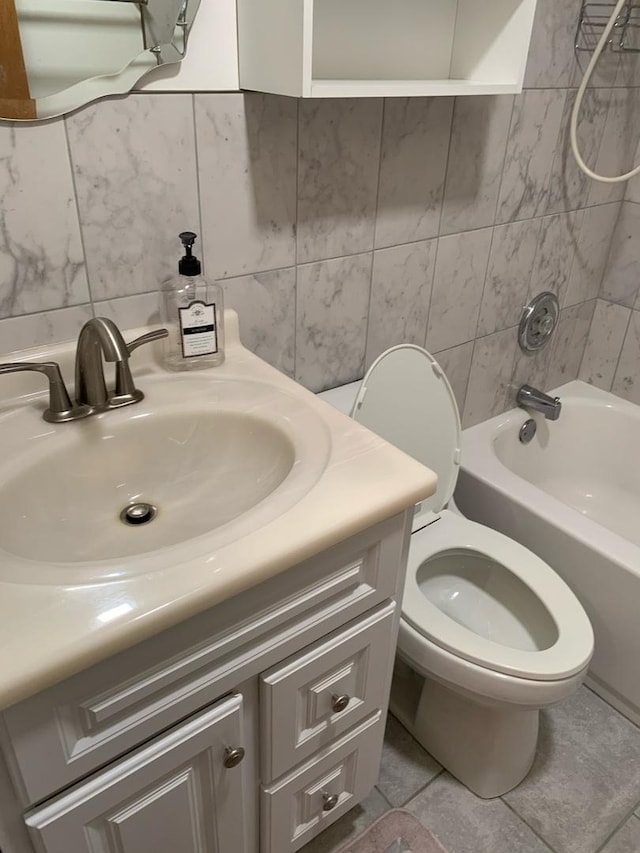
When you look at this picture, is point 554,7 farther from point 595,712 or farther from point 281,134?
point 595,712

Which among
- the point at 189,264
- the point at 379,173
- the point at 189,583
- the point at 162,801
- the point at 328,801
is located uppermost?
the point at 379,173

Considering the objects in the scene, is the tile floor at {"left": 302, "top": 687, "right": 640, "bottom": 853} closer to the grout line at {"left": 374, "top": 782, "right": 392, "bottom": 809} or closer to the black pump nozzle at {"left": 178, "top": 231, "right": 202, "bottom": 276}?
the grout line at {"left": 374, "top": 782, "right": 392, "bottom": 809}

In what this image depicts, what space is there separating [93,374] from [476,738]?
1.06m

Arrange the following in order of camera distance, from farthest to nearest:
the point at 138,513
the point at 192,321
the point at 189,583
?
1. the point at 192,321
2. the point at 138,513
3. the point at 189,583

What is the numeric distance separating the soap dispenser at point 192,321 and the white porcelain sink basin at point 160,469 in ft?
0.13

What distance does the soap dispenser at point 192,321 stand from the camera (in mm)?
1060

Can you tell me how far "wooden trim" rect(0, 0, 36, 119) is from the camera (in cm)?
83

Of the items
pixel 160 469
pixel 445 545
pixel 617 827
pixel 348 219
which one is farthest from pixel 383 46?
pixel 617 827

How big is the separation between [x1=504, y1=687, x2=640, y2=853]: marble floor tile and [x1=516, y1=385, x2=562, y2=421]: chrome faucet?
0.77 metres

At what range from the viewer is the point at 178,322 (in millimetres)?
1060

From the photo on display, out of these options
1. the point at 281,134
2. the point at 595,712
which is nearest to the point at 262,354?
the point at 281,134

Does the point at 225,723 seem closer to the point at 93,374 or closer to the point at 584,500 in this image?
the point at 93,374

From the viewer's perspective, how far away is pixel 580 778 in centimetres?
144

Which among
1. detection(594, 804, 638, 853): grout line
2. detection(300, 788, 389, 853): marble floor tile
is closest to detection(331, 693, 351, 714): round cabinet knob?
detection(300, 788, 389, 853): marble floor tile
